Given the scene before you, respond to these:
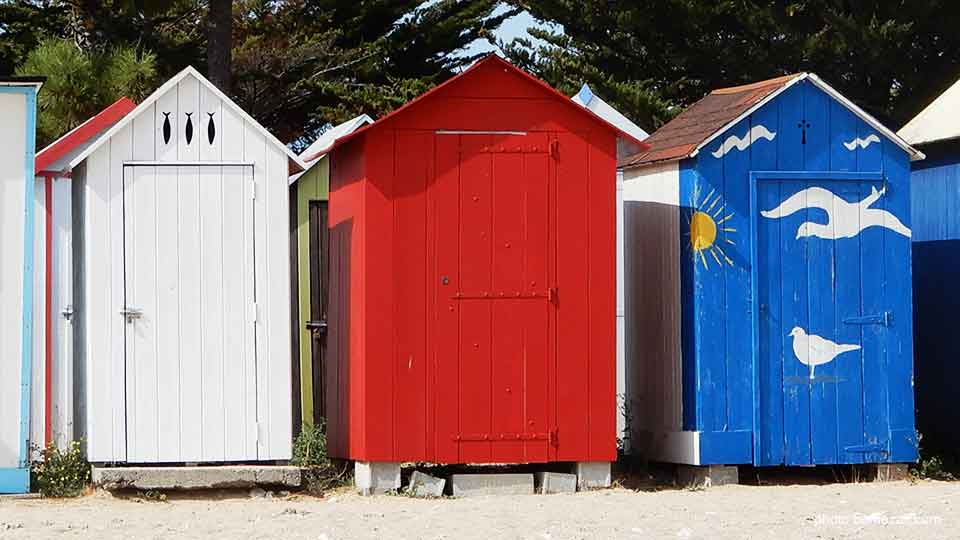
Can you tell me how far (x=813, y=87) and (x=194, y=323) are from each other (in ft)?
14.7

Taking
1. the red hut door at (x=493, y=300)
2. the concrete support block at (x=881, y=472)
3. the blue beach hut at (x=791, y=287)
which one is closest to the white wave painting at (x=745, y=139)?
the blue beach hut at (x=791, y=287)

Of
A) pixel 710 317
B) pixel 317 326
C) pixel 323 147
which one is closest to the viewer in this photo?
pixel 710 317

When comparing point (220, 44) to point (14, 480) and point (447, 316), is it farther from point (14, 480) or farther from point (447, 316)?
point (14, 480)

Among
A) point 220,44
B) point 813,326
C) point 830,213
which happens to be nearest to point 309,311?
point 813,326

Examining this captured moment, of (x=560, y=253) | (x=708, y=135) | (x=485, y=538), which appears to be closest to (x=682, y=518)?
(x=485, y=538)

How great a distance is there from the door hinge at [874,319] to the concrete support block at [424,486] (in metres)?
2.98

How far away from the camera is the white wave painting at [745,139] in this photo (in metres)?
12.1

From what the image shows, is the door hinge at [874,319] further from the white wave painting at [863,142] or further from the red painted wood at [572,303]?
the red painted wood at [572,303]

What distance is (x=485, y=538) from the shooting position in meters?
9.45

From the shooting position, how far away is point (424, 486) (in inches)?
454

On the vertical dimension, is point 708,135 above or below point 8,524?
above

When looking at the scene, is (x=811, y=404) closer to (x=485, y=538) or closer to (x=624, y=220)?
(x=624, y=220)

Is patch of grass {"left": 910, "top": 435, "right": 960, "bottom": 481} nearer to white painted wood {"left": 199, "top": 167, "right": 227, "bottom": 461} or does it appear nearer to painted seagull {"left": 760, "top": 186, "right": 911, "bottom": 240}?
painted seagull {"left": 760, "top": 186, "right": 911, "bottom": 240}

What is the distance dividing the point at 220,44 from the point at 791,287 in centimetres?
1717
